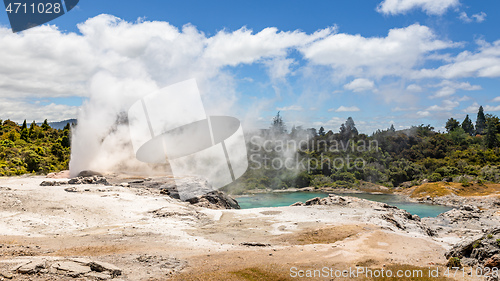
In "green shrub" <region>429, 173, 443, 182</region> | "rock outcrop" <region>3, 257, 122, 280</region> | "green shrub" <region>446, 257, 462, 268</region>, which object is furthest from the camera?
"green shrub" <region>429, 173, 443, 182</region>

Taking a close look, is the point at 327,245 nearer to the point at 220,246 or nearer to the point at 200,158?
the point at 220,246

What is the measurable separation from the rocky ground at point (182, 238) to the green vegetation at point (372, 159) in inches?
1560

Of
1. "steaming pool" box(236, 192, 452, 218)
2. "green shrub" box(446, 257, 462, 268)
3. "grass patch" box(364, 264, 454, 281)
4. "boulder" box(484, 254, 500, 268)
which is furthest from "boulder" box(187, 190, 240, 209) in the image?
"boulder" box(484, 254, 500, 268)

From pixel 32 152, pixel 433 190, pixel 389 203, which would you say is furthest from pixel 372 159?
pixel 32 152

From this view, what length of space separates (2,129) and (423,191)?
3538 inches

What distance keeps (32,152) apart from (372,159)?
67.7 meters

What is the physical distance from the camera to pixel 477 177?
60.2m

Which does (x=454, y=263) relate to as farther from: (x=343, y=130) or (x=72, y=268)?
(x=343, y=130)

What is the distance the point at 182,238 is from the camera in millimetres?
15781

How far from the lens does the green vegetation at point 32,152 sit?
4638 centimetres

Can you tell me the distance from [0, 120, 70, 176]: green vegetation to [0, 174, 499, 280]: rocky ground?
24.4 m

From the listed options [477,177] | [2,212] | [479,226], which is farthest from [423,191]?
[2,212]

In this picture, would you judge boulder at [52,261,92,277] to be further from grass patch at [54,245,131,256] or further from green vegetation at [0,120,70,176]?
green vegetation at [0,120,70,176]

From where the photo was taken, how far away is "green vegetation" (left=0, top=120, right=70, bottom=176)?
46375mm
